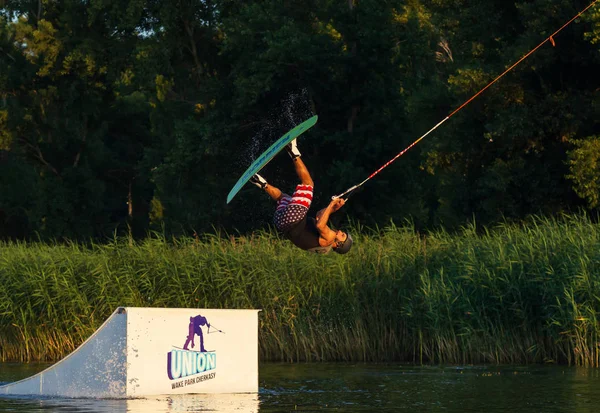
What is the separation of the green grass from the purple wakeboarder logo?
4.89m

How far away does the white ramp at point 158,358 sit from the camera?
15000 millimetres

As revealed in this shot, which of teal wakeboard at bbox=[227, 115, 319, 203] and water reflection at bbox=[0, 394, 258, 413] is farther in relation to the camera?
teal wakeboard at bbox=[227, 115, 319, 203]

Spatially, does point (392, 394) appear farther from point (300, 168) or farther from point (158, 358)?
point (300, 168)

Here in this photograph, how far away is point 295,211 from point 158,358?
2.60 meters

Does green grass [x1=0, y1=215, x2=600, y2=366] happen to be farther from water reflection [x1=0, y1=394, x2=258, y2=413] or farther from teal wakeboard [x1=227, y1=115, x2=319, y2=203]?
teal wakeboard [x1=227, y1=115, x2=319, y2=203]

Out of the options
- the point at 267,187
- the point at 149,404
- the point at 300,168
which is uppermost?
the point at 300,168

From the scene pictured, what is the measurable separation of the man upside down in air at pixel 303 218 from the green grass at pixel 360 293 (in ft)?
16.1

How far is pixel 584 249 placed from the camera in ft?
63.7

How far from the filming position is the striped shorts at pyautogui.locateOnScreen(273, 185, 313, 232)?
14.5 metres

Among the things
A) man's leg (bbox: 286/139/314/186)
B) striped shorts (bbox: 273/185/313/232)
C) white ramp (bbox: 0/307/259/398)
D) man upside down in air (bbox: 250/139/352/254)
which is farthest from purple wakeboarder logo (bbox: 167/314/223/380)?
man's leg (bbox: 286/139/314/186)

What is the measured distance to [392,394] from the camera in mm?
15672

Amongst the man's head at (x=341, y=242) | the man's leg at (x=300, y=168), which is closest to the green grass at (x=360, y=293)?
the man's head at (x=341, y=242)

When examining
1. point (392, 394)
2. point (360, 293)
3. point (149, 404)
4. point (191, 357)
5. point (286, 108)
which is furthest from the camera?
point (286, 108)

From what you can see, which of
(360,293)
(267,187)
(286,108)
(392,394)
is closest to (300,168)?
(267,187)
